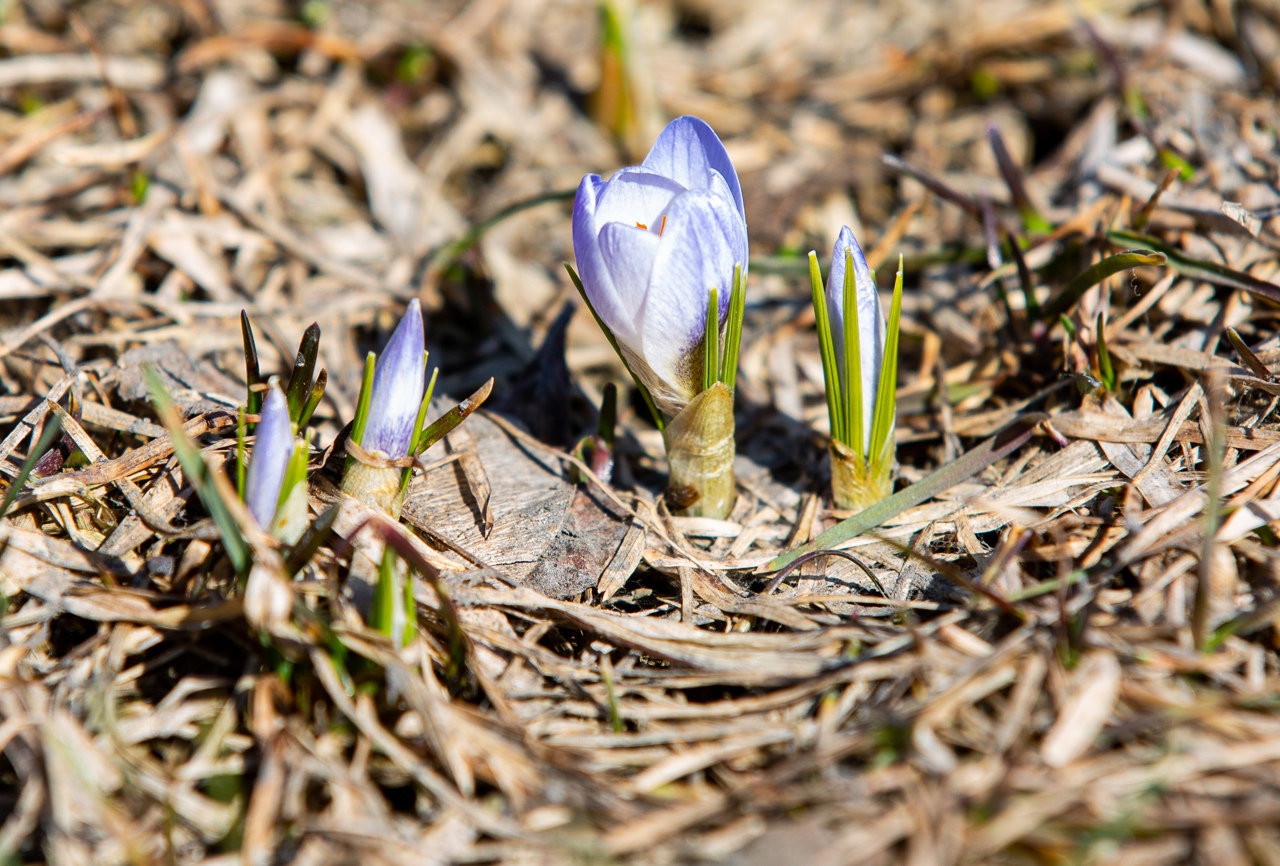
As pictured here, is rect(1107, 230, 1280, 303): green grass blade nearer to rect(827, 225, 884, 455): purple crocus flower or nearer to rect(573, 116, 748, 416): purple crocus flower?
rect(827, 225, 884, 455): purple crocus flower

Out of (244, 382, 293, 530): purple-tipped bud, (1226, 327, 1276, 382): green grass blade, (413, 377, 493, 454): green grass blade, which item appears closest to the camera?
(244, 382, 293, 530): purple-tipped bud

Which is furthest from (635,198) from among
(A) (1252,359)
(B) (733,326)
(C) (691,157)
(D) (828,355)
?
(A) (1252,359)

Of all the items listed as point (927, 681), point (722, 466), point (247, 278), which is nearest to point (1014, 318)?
point (722, 466)

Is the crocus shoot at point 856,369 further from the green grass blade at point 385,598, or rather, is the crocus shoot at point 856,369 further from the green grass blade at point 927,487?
the green grass blade at point 385,598

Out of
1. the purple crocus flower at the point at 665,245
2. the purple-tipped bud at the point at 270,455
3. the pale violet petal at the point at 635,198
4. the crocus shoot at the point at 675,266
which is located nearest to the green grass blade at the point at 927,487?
the crocus shoot at the point at 675,266

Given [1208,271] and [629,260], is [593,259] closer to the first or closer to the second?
[629,260]

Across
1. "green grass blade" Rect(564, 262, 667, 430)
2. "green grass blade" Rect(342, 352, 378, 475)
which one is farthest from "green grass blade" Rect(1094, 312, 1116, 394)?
"green grass blade" Rect(342, 352, 378, 475)

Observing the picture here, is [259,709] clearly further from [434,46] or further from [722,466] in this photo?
[434,46]
